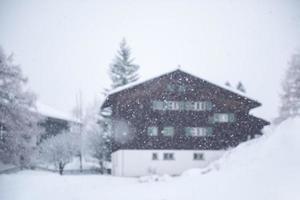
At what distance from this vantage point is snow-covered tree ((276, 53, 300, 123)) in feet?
129

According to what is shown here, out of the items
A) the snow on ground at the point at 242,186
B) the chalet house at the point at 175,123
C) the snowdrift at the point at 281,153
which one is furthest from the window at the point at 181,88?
the snow on ground at the point at 242,186

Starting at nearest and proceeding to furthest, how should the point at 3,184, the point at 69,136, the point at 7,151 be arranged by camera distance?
1. the point at 3,184
2. the point at 7,151
3. the point at 69,136

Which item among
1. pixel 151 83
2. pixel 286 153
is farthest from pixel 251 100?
pixel 286 153

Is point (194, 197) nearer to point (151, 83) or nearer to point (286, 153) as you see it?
point (286, 153)

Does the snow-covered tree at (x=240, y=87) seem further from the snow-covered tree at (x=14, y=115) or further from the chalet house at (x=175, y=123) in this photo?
the snow-covered tree at (x=14, y=115)

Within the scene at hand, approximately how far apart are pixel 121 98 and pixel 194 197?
67.9 feet

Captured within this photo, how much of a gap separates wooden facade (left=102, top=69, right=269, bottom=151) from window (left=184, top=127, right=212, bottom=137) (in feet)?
0.86

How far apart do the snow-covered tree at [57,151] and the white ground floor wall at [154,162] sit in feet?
31.3

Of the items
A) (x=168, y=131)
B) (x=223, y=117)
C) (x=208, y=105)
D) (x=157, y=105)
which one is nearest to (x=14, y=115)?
(x=157, y=105)

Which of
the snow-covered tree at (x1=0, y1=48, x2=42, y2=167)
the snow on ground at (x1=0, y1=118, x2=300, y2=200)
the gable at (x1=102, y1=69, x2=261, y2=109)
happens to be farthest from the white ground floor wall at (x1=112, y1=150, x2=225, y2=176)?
the snow on ground at (x1=0, y1=118, x2=300, y2=200)

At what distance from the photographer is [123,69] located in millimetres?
48281

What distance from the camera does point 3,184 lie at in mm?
22125

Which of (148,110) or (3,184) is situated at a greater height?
(148,110)

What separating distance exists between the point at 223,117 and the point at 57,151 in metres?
18.6
